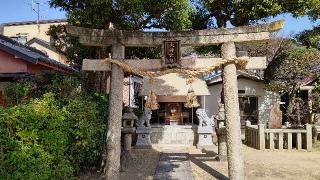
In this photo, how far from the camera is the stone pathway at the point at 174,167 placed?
1003 cm

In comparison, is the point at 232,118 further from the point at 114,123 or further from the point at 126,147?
the point at 126,147

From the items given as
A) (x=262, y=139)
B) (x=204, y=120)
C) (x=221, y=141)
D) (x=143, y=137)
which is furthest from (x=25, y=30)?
(x=221, y=141)

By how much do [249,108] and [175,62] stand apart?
15.9 meters

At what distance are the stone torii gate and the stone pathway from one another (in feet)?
5.52

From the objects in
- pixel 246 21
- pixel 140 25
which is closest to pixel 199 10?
pixel 246 21

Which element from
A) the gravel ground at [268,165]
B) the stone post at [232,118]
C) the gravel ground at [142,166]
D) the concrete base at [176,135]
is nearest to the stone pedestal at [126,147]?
the gravel ground at [142,166]

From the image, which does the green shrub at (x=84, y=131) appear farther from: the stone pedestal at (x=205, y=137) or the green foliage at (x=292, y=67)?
the green foliage at (x=292, y=67)

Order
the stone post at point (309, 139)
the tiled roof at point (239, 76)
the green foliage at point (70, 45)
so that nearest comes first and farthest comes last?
the green foliage at point (70, 45) → the stone post at point (309, 139) → the tiled roof at point (239, 76)

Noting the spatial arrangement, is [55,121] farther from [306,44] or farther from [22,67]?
[306,44]

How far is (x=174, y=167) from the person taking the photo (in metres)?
11.4

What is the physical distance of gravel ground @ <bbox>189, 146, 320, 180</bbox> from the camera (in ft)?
33.5

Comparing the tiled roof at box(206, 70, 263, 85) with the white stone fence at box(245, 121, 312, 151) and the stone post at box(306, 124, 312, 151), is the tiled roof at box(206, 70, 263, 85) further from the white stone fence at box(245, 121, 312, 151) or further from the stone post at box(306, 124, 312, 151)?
the stone post at box(306, 124, 312, 151)

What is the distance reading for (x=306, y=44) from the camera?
20453mm

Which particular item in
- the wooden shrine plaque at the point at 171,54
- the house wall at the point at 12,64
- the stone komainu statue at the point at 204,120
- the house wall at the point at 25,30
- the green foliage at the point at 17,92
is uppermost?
the house wall at the point at 25,30
